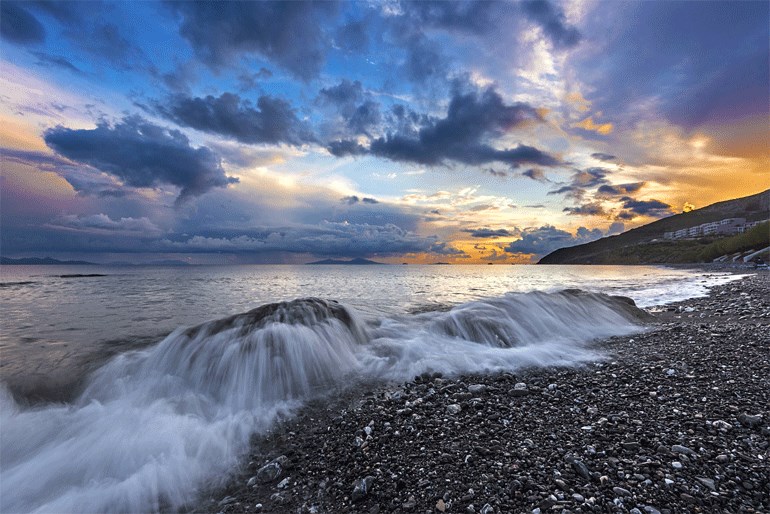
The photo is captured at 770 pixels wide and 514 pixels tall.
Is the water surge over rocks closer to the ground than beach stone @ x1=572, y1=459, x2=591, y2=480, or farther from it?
closer to the ground

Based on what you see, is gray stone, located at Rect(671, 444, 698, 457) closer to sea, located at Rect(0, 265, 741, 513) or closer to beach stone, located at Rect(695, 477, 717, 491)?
beach stone, located at Rect(695, 477, 717, 491)

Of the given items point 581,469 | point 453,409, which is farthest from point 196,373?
point 581,469

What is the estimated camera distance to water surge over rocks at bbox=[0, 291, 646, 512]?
4746 millimetres

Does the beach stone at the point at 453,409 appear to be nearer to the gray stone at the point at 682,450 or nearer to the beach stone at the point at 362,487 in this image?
the beach stone at the point at 362,487

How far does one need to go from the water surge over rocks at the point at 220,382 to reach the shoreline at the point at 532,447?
3.34 feet

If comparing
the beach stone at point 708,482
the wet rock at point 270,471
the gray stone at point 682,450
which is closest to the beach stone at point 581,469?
the beach stone at point 708,482

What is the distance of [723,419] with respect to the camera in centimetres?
474

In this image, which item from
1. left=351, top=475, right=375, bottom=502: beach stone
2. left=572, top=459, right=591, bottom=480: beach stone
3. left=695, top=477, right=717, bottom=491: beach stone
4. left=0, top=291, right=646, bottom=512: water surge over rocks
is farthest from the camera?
left=0, top=291, right=646, bottom=512: water surge over rocks

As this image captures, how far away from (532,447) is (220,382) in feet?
22.6

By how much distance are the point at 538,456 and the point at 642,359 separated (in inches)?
235

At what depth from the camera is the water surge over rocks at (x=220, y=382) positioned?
4.75 metres

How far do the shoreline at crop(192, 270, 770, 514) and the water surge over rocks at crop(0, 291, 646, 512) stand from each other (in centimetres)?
102

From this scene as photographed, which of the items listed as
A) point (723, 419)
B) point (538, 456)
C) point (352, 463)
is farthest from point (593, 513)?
point (723, 419)

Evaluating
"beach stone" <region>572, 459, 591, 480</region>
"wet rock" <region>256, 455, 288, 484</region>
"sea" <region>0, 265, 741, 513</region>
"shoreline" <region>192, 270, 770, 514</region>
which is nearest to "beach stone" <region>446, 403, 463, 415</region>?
"shoreline" <region>192, 270, 770, 514</region>
